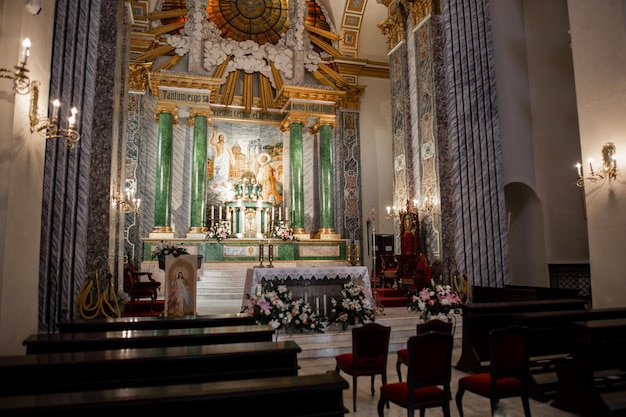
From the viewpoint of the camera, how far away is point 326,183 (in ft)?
52.9

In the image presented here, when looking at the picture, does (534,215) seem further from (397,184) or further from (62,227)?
(62,227)

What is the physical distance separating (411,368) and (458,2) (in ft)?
34.1

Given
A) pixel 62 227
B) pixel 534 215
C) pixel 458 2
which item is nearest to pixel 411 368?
pixel 62 227

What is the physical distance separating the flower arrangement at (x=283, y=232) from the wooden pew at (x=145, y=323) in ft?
32.1

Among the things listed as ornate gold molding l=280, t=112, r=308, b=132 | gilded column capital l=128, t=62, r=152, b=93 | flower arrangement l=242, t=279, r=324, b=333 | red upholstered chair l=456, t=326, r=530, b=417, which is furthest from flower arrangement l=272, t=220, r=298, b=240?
red upholstered chair l=456, t=326, r=530, b=417


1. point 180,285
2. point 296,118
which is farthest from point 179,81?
point 180,285

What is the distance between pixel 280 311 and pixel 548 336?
3.93 m

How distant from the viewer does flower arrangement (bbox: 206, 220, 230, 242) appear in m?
14.7

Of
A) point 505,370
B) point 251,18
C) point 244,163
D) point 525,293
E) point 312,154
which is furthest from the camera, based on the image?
→ point 312,154

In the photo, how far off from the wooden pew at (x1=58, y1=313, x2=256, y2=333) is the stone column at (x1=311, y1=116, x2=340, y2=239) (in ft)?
34.5

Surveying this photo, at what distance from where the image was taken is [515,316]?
559 cm

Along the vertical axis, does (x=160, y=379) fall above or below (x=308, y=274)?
below

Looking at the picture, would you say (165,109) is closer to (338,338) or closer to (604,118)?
(338,338)

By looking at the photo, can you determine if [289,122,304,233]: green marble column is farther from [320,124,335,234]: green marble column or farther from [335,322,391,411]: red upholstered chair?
[335,322,391,411]: red upholstered chair
